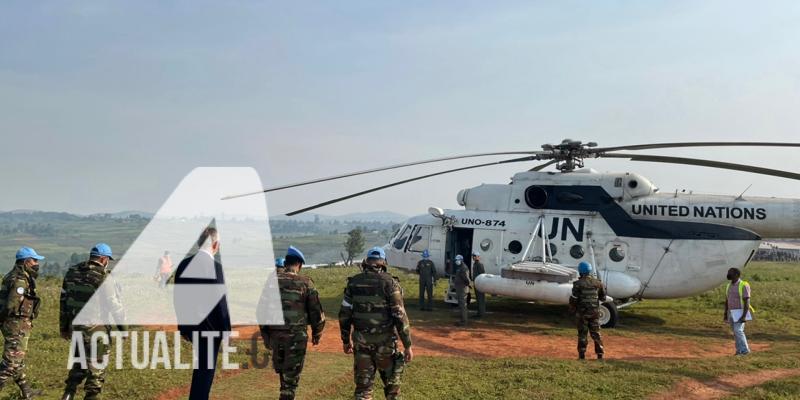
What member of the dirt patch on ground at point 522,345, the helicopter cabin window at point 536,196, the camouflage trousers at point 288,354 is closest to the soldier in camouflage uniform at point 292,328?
the camouflage trousers at point 288,354

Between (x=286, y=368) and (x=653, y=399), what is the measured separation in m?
4.69

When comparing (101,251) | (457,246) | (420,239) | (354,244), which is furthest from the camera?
(354,244)

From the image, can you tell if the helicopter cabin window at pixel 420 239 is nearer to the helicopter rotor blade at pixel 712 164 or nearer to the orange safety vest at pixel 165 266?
the helicopter rotor blade at pixel 712 164

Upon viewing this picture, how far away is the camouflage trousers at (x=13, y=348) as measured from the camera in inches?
261

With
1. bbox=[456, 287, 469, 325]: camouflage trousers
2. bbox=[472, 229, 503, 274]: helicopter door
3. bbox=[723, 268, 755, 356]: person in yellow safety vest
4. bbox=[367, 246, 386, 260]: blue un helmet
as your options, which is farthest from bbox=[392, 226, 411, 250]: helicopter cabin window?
bbox=[367, 246, 386, 260]: blue un helmet

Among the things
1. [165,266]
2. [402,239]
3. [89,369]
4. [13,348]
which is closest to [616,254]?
[402,239]

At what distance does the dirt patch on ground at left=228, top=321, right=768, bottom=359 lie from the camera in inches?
424

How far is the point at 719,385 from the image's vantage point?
7.51m

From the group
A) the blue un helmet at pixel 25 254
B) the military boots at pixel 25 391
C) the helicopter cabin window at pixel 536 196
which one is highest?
the helicopter cabin window at pixel 536 196

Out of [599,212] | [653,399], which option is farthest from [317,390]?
[599,212]

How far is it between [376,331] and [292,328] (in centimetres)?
92

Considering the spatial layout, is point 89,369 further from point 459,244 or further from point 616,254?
point 616,254

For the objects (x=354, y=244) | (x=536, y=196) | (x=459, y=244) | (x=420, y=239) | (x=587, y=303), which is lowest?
(x=354, y=244)

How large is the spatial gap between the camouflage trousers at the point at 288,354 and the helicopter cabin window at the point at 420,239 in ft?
34.1
